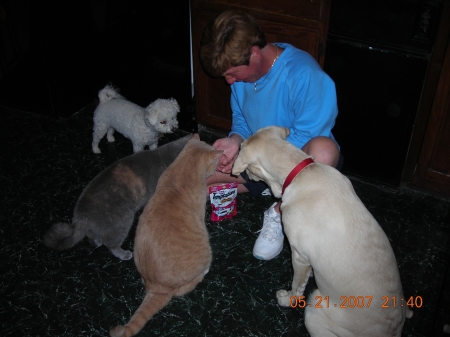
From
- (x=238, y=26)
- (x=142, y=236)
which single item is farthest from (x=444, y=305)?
(x=238, y=26)

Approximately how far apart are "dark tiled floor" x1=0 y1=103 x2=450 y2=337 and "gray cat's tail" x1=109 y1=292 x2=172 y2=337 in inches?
6.5

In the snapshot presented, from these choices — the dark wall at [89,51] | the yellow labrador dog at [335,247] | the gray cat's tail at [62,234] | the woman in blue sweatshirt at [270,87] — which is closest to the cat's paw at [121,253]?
the gray cat's tail at [62,234]

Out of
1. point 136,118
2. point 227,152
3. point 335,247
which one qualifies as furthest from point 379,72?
point 136,118

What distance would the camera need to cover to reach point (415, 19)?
2084mm

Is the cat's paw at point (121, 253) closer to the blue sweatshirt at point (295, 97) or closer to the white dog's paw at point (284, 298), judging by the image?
the white dog's paw at point (284, 298)

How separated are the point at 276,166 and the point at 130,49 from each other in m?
1.79

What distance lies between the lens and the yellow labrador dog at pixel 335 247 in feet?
4.91

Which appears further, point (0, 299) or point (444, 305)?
point (0, 299)

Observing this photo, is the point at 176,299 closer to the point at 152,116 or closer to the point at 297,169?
the point at 297,169

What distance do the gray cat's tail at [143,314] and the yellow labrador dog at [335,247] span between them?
2.06 feet

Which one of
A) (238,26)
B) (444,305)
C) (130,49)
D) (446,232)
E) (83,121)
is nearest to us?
(444,305)

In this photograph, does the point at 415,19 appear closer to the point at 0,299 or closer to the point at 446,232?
the point at 446,232

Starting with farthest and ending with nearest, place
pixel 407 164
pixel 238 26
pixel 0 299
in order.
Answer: pixel 407 164, pixel 0 299, pixel 238 26
